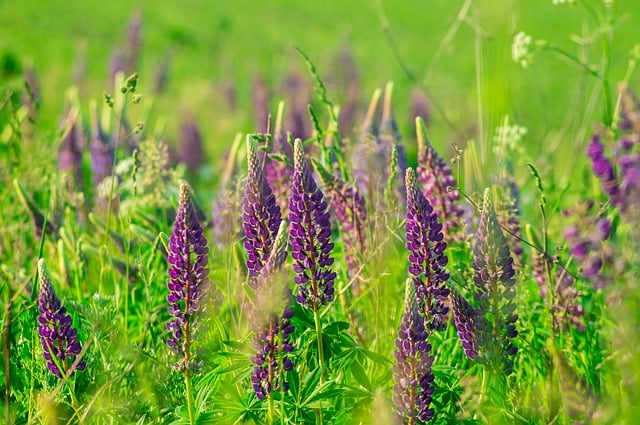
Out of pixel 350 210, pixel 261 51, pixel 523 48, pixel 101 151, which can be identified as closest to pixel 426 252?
pixel 350 210

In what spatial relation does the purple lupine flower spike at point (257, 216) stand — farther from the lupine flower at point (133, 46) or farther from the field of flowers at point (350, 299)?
the lupine flower at point (133, 46)

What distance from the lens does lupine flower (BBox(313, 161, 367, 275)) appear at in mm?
3166

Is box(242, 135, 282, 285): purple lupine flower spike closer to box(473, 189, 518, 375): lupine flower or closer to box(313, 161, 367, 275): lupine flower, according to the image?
box(473, 189, 518, 375): lupine flower

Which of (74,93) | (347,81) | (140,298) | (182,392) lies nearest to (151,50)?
(347,81)

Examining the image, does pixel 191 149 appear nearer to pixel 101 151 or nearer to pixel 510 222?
pixel 101 151

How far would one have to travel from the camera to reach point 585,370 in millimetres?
2932

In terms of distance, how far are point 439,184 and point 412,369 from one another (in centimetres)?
114

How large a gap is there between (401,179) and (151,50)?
14.7 m

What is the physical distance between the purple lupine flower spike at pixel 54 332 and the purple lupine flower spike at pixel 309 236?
63cm

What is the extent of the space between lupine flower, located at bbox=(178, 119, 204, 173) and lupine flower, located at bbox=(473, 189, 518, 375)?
19.9ft

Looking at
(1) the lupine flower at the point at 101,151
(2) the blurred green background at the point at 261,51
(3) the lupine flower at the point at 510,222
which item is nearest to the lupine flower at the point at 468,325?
(3) the lupine flower at the point at 510,222

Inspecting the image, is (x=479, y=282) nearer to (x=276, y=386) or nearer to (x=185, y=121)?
(x=276, y=386)

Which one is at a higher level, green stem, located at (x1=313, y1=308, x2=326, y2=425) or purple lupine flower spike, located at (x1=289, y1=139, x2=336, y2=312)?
purple lupine flower spike, located at (x1=289, y1=139, x2=336, y2=312)

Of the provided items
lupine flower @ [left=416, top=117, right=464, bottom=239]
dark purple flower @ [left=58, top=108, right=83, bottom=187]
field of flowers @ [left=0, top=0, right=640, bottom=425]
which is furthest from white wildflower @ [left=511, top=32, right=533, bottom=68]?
dark purple flower @ [left=58, top=108, right=83, bottom=187]
